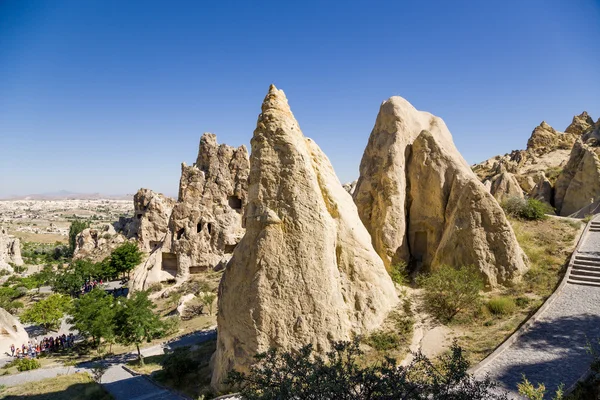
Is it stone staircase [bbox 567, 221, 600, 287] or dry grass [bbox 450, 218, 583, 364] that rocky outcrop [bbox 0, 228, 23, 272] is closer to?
dry grass [bbox 450, 218, 583, 364]

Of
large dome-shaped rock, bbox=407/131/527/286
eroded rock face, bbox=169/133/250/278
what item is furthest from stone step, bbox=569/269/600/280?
eroded rock face, bbox=169/133/250/278

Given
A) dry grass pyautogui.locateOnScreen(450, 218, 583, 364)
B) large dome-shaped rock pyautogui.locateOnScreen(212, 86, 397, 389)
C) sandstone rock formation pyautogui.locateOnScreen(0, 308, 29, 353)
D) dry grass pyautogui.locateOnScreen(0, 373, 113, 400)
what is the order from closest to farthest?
large dome-shaped rock pyautogui.locateOnScreen(212, 86, 397, 389) → dry grass pyautogui.locateOnScreen(450, 218, 583, 364) → dry grass pyautogui.locateOnScreen(0, 373, 113, 400) → sandstone rock formation pyautogui.locateOnScreen(0, 308, 29, 353)

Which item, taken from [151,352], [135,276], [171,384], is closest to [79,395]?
[171,384]

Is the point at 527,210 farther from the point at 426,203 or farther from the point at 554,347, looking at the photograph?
the point at 554,347

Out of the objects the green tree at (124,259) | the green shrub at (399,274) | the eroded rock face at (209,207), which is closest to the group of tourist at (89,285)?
the green tree at (124,259)

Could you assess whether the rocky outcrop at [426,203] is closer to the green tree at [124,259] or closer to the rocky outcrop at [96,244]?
the green tree at [124,259]

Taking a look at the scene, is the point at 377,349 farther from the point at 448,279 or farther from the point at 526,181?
the point at 526,181

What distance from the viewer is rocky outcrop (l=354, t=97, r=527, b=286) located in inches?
573

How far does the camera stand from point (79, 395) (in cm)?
1346

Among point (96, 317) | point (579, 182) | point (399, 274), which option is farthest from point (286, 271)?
point (579, 182)

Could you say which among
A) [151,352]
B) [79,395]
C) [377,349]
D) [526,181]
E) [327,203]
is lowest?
[151,352]

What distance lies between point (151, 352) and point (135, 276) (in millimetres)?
12286

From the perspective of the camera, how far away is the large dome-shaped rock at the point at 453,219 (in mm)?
14469

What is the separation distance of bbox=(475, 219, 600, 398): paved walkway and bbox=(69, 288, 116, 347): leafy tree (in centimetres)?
1984
